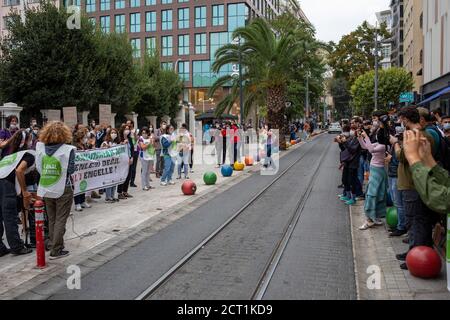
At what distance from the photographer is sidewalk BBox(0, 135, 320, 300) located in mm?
6105

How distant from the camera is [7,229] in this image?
23.4 ft

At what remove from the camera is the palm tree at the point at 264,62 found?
27641mm

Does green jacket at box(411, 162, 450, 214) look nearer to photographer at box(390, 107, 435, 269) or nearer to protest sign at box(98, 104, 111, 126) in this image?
photographer at box(390, 107, 435, 269)

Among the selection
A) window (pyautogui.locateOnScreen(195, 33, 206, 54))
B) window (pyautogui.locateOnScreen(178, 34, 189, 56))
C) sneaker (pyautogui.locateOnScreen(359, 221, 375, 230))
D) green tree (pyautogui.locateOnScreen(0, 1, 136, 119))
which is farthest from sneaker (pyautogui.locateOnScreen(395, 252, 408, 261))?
window (pyautogui.locateOnScreen(178, 34, 189, 56))

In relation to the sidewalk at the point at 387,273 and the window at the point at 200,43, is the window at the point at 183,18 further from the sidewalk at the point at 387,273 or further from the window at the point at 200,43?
the sidewalk at the point at 387,273

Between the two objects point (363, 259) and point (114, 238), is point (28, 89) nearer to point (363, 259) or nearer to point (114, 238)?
point (114, 238)

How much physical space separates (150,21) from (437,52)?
44.4 metres

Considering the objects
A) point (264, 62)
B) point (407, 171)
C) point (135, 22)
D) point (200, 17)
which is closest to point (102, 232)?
point (407, 171)

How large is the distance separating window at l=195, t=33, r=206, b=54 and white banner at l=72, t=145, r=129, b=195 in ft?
170

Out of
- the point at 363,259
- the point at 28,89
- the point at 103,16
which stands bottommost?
the point at 363,259

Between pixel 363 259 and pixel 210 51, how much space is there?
188 ft

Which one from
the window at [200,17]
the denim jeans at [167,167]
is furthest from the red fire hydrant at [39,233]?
the window at [200,17]

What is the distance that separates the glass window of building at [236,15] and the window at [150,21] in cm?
1085
